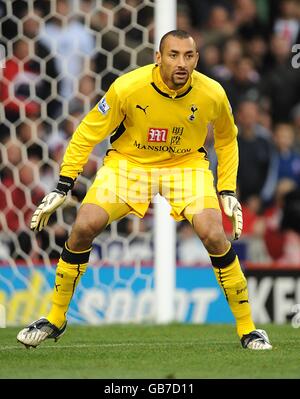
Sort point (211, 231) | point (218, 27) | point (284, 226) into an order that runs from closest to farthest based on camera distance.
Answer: point (211, 231), point (284, 226), point (218, 27)

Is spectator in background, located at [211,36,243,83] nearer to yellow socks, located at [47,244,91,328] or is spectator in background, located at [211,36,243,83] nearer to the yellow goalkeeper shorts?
the yellow goalkeeper shorts

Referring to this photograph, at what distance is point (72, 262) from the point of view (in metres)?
6.70

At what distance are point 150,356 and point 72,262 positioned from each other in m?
0.85

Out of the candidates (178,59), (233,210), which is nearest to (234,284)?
(233,210)

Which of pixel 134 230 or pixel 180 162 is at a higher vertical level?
pixel 180 162

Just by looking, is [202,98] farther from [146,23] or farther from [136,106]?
[146,23]

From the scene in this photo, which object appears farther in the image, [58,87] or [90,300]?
[58,87]

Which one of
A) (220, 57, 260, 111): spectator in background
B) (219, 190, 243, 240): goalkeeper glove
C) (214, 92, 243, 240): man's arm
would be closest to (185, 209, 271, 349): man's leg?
(219, 190, 243, 240): goalkeeper glove

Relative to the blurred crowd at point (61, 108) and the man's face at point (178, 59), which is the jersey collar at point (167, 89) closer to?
the man's face at point (178, 59)

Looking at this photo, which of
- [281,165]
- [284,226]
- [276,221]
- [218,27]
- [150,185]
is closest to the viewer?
[150,185]

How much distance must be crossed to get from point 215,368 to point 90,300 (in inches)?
162

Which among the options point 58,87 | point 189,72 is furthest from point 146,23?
point 189,72

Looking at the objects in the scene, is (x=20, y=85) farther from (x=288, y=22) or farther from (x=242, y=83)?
(x=288, y=22)
